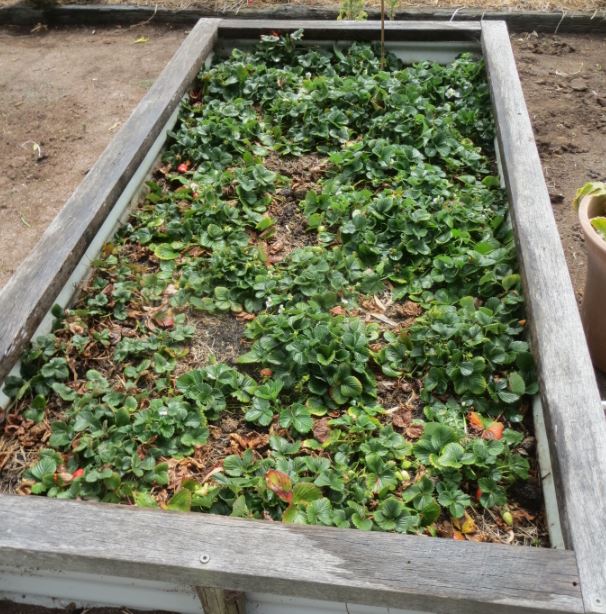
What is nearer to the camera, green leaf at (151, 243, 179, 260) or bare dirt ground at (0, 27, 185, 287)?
green leaf at (151, 243, 179, 260)

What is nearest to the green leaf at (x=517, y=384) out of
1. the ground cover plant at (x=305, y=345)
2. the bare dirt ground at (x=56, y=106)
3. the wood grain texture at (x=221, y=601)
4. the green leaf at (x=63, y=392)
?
the ground cover plant at (x=305, y=345)

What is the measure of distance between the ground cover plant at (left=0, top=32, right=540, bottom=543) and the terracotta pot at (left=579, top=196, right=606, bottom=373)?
322mm

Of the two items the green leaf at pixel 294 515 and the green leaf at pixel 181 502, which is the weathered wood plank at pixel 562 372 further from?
the green leaf at pixel 181 502

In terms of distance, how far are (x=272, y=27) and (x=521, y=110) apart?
1840 millimetres

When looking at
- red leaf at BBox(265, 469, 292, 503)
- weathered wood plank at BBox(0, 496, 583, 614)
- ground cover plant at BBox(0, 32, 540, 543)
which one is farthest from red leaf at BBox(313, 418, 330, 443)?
weathered wood plank at BBox(0, 496, 583, 614)

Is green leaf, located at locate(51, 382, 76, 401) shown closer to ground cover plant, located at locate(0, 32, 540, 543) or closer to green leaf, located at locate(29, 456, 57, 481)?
ground cover plant, located at locate(0, 32, 540, 543)

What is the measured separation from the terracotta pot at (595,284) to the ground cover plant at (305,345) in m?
0.32

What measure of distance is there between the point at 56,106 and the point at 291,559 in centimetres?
441

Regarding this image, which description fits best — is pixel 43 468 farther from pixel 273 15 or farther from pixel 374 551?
pixel 273 15

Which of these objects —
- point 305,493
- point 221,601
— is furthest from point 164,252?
point 221,601

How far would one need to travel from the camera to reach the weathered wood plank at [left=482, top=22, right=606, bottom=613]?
148 centimetres

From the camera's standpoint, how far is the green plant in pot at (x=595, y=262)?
2494 millimetres

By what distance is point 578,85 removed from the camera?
4703 mm

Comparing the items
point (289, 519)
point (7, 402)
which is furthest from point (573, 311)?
point (7, 402)
